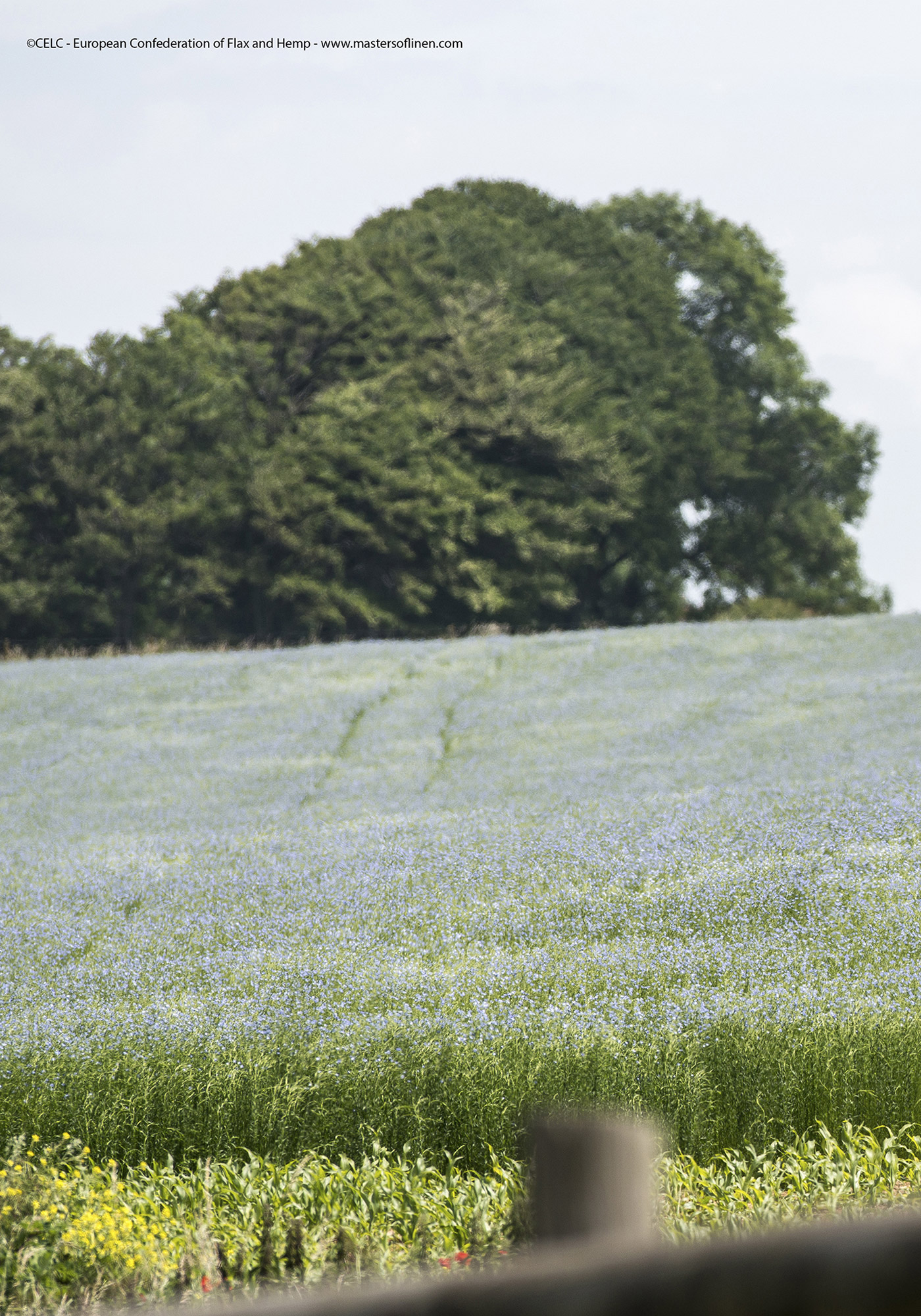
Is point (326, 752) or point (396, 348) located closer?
point (326, 752)

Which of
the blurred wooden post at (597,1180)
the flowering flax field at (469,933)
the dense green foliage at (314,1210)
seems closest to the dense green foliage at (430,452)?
the flowering flax field at (469,933)

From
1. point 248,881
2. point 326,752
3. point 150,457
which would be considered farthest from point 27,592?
point 248,881

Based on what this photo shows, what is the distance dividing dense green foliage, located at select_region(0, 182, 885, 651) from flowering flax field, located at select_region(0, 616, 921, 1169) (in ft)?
61.6

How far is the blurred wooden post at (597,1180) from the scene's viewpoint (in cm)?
149

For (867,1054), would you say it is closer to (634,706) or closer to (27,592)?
(634,706)

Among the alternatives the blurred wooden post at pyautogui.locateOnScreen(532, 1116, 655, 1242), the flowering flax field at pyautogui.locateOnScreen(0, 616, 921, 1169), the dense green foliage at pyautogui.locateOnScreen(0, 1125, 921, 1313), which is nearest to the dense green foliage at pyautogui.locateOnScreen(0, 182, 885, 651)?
the flowering flax field at pyautogui.locateOnScreen(0, 616, 921, 1169)

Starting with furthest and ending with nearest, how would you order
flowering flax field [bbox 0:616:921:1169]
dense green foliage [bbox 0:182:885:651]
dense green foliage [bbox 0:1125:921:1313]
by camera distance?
dense green foliage [bbox 0:182:885:651]
flowering flax field [bbox 0:616:921:1169]
dense green foliage [bbox 0:1125:921:1313]

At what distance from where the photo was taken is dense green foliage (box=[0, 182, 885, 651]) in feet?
112

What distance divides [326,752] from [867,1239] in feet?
48.3

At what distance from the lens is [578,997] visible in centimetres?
711

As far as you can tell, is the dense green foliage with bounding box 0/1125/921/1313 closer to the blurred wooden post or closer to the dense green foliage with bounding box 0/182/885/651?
the blurred wooden post

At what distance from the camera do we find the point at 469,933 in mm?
8125

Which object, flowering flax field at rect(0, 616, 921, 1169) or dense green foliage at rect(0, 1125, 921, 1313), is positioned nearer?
dense green foliage at rect(0, 1125, 921, 1313)

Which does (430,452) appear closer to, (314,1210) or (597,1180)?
(314,1210)
